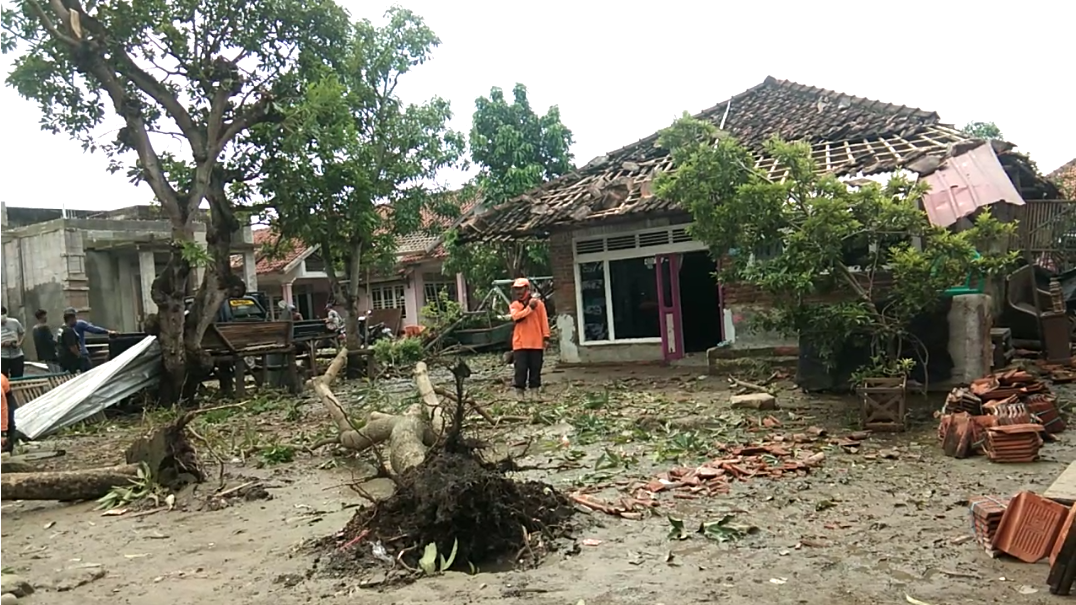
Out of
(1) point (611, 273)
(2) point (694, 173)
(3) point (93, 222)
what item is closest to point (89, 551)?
(2) point (694, 173)

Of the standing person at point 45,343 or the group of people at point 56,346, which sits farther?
the standing person at point 45,343

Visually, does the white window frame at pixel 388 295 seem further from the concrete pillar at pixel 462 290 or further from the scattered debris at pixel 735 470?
the scattered debris at pixel 735 470

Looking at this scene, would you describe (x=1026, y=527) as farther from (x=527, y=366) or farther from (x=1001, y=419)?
(x=527, y=366)

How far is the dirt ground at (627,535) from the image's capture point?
3877 millimetres

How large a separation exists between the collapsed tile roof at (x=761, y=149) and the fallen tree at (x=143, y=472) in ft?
23.7

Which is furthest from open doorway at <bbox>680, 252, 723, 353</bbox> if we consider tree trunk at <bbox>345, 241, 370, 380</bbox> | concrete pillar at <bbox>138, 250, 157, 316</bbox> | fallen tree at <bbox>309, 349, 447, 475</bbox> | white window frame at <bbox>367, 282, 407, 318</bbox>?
white window frame at <bbox>367, 282, 407, 318</bbox>

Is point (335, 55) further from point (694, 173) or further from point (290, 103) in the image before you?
point (694, 173)

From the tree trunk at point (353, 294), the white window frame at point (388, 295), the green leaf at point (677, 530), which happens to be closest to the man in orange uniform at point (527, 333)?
the green leaf at point (677, 530)

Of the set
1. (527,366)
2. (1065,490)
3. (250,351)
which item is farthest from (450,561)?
(250,351)

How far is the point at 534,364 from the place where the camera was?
34.8 ft

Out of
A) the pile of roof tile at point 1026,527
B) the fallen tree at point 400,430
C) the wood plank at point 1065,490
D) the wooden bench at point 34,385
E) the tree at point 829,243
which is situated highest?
the tree at point 829,243

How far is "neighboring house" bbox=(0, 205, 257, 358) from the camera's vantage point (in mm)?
15828

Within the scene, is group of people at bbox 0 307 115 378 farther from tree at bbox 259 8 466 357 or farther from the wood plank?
the wood plank

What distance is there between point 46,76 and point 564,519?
9554 mm
